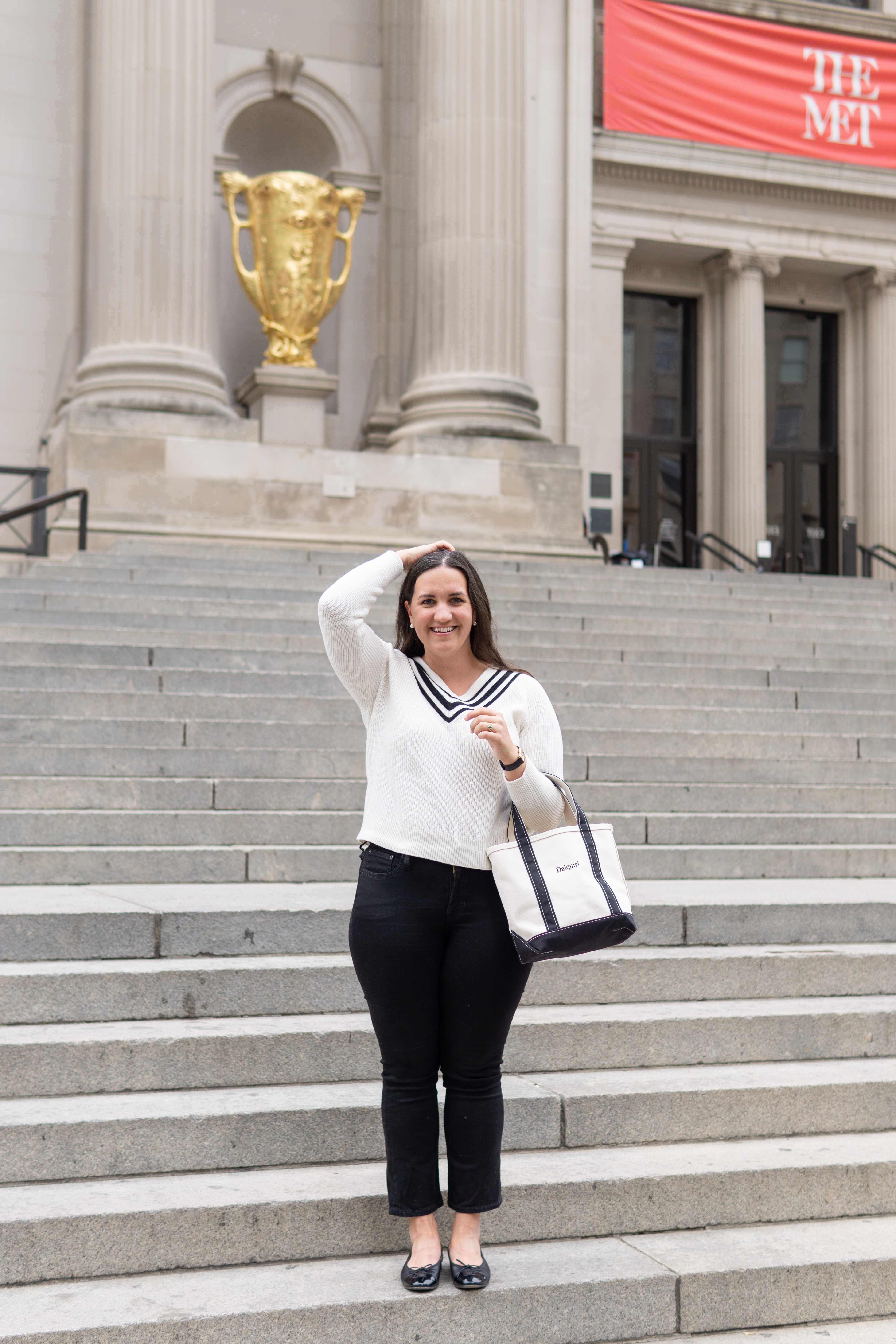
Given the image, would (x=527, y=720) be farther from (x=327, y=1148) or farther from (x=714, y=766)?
(x=714, y=766)

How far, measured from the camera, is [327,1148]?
425cm

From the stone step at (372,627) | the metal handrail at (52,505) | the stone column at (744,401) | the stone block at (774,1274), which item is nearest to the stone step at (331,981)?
the stone block at (774,1274)

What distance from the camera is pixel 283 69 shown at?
727 inches

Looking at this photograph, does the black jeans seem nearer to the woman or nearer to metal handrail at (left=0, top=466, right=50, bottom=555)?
the woman

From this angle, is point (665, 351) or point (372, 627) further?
point (665, 351)

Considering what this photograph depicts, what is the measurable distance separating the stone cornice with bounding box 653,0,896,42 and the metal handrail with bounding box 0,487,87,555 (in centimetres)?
Result: 1316

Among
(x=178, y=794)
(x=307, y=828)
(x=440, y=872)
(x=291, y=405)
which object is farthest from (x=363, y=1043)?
(x=291, y=405)

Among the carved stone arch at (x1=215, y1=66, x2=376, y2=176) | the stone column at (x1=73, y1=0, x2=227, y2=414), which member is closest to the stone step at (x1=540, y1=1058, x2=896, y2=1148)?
the stone column at (x1=73, y1=0, x2=227, y2=414)

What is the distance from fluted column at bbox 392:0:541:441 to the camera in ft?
53.4

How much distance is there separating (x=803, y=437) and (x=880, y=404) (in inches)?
54.0

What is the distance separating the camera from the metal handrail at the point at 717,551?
68.3 feet

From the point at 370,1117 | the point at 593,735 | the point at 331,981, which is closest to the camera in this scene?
the point at 370,1117

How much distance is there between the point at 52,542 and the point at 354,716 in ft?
22.7

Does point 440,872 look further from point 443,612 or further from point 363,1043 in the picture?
point 363,1043
